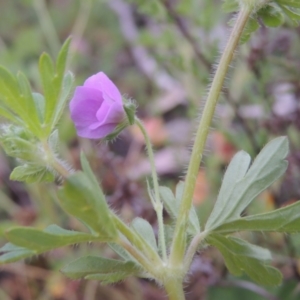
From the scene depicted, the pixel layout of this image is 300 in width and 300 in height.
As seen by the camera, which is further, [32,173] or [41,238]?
[32,173]

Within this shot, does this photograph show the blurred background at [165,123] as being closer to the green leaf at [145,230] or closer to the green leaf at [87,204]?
the green leaf at [145,230]

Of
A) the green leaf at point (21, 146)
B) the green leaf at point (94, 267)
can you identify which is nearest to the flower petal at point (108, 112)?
the green leaf at point (21, 146)

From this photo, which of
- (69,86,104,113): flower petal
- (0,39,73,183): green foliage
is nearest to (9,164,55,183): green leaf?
(0,39,73,183): green foliage

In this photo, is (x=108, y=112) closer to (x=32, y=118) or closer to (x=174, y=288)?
(x=32, y=118)

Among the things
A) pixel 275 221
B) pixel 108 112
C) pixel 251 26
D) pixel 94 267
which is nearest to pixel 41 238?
pixel 94 267

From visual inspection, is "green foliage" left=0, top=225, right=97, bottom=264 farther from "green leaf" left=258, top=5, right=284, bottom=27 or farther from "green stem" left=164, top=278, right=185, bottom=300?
"green leaf" left=258, top=5, right=284, bottom=27
